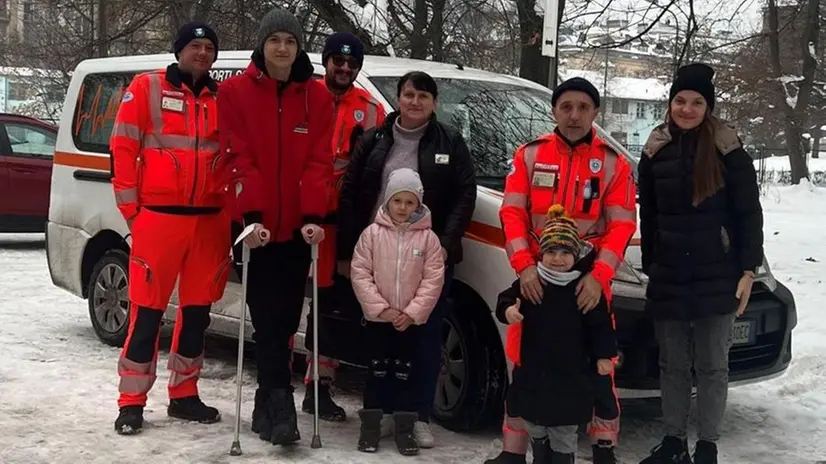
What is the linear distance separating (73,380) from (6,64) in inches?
1183

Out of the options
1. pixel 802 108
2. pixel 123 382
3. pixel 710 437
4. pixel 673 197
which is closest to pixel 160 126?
pixel 123 382

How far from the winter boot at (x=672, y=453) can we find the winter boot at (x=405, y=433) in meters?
1.09

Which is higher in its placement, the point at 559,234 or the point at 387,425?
the point at 559,234

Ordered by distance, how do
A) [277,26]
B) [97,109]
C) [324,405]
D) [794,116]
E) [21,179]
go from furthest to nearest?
1. [794,116]
2. [21,179]
3. [97,109]
4. [324,405]
5. [277,26]

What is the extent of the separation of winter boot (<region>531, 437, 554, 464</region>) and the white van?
58 centimetres

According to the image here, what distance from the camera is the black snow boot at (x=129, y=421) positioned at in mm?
4828

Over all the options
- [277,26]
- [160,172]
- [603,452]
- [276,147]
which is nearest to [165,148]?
[160,172]

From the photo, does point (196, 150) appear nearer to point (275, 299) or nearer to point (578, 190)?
point (275, 299)

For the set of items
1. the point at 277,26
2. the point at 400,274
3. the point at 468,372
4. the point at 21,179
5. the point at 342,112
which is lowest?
the point at 468,372

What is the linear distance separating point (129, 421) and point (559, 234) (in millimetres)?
2355

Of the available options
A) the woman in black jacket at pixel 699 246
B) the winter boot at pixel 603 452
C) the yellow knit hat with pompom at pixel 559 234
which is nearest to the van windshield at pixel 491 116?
the woman in black jacket at pixel 699 246

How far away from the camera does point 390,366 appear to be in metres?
4.74

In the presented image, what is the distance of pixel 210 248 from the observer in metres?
5.00

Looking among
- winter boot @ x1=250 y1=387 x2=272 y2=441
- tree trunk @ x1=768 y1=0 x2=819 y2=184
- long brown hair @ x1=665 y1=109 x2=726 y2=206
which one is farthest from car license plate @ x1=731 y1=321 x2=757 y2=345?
tree trunk @ x1=768 y1=0 x2=819 y2=184
